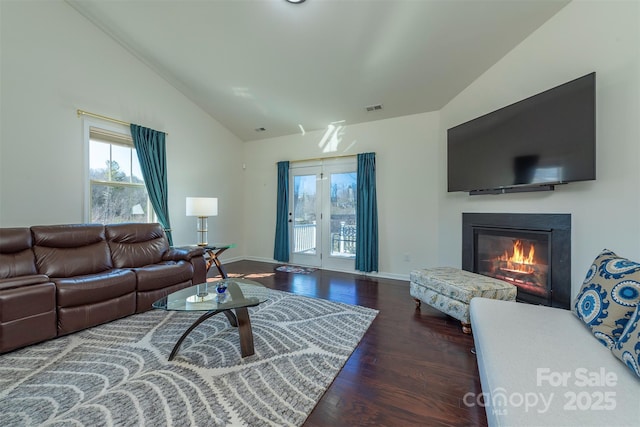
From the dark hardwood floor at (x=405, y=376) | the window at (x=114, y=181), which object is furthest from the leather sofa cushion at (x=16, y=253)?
the dark hardwood floor at (x=405, y=376)

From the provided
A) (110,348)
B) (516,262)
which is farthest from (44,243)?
(516,262)

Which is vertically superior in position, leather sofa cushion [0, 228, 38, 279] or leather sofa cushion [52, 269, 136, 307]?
leather sofa cushion [0, 228, 38, 279]

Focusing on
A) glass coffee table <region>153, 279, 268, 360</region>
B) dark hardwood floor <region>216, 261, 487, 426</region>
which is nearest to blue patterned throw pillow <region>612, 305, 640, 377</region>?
dark hardwood floor <region>216, 261, 487, 426</region>

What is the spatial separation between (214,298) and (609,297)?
2.51m

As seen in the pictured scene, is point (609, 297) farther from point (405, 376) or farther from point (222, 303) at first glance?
point (222, 303)

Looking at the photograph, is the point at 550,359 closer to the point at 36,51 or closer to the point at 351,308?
the point at 351,308

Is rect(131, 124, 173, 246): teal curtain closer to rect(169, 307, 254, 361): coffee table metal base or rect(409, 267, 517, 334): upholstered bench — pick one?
rect(169, 307, 254, 361): coffee table metal base

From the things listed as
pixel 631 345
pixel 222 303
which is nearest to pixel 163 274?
pixel 222 303

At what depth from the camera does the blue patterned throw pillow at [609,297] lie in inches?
49.3

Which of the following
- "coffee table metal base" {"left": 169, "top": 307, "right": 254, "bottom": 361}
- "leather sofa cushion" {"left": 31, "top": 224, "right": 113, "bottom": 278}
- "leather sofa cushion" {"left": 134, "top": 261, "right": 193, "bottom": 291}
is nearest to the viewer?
"coffee table metal base" {"left": 169, "top": 307, "right": 254, "bottom": 361}

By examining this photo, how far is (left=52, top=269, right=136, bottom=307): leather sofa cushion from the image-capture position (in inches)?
87.4

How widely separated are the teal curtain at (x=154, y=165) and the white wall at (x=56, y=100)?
186mm

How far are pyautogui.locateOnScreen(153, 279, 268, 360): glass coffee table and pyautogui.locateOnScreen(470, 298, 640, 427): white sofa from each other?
1.50 m

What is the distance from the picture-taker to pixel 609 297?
4.47 ft
